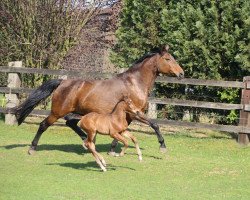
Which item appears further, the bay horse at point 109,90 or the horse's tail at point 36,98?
the horse's tail at point 36,98

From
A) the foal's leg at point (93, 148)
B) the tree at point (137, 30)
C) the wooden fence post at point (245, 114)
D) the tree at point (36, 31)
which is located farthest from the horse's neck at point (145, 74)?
the tree at point (36, 31)

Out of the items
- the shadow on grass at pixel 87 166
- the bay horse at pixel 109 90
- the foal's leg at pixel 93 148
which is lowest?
the shadow on grass at pixel 87 166

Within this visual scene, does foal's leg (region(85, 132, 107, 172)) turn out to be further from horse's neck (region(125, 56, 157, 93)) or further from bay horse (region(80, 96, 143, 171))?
horse's neck (region(125, 56, 157, 93))

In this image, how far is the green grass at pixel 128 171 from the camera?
7117mm

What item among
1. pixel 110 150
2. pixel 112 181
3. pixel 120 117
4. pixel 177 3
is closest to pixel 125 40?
pixel 177 3

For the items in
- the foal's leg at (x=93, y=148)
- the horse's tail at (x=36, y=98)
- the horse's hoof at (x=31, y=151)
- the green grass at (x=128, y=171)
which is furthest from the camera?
the horse's tail at (x=36, y=98)

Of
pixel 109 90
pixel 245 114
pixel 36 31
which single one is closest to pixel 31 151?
pixel 109 90

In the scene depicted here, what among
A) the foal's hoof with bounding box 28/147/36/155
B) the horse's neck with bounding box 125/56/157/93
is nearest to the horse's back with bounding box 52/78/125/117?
the horse's neck with bounding box 125/56/157/93

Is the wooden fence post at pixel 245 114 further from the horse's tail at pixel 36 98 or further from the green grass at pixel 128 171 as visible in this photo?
the horse's tail at pixel 36 98

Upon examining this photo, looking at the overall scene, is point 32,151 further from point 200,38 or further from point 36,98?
point 200,38

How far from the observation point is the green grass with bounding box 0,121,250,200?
7117 millimetres

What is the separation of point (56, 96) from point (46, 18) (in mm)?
6439

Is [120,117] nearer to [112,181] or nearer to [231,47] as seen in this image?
[112,181]

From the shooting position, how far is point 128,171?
863 cm
